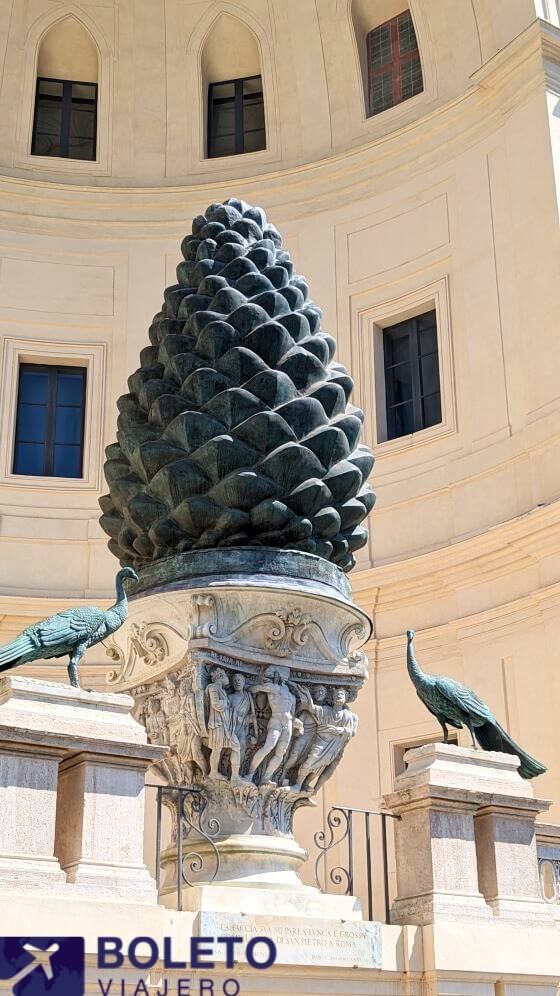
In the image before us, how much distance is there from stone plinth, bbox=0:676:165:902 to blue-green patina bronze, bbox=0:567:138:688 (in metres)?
0.26

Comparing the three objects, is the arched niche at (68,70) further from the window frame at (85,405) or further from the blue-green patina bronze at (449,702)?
the blue-green patina bronze at (449,702)

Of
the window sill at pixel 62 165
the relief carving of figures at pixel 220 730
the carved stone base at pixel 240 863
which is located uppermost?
the window sill at pixel 62 165

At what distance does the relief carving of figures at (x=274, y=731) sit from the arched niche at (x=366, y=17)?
13.6 m

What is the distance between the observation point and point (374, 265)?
1809 cm

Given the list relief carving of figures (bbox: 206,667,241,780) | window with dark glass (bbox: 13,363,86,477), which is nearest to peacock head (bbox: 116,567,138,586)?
relief carving of figures (bbox: 206,667,241,780)

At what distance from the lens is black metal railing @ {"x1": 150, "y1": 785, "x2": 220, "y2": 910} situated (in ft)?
22.1

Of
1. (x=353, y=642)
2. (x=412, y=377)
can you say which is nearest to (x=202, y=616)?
(x=353, y=642)

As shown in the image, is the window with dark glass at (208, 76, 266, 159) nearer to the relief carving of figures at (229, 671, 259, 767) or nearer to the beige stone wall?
the beige stone wall

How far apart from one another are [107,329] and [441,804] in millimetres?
12776

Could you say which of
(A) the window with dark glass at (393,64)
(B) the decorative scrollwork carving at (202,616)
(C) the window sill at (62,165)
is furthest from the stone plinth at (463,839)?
(C) the window sill at (62,165)

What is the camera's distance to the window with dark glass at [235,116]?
65.3 feet

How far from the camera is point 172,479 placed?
738cm

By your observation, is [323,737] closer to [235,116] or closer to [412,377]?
[412,377]

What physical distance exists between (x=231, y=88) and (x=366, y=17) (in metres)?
2.22
